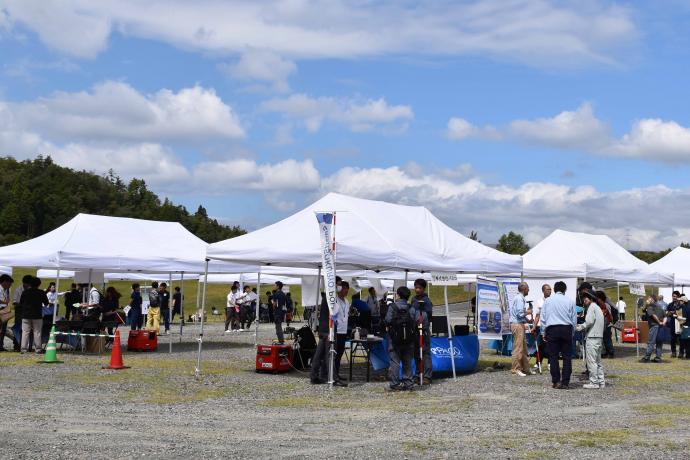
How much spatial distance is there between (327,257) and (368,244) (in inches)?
48.2

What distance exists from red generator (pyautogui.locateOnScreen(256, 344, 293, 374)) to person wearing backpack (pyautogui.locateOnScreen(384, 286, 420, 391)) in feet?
9.58

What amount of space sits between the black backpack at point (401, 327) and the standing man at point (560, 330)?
2.42 meters

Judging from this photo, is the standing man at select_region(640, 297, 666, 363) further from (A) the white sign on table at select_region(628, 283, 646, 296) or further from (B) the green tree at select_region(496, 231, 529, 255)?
(B) the green tree at select_region(496, 231, 529, 255)

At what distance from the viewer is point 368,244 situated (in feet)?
45.3

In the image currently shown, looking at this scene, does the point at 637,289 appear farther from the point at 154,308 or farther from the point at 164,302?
the point at 164,302

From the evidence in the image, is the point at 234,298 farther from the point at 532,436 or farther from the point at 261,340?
the point at 532,436

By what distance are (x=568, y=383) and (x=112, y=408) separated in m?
7.40

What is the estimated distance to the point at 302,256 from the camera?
1358 centimetres

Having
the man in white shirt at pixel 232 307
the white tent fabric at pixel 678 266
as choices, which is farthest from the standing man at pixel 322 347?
the man in white shirt at pixel 232 307

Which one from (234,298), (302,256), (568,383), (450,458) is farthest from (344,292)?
(234,298)

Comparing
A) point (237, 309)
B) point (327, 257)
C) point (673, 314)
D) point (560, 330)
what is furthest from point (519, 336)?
point (237, 309)

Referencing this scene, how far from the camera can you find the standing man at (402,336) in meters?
12.9

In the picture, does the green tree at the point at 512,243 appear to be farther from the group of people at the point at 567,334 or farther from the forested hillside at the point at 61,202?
the group of people at the point at 567,334

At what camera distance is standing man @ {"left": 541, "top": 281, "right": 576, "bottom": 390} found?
44.5 feet
